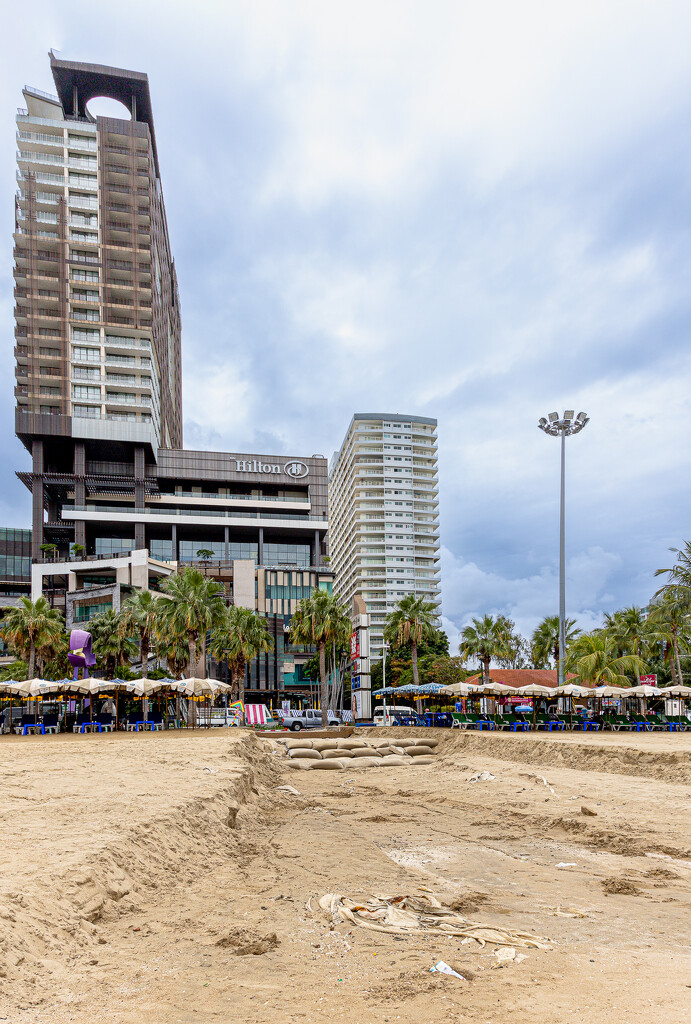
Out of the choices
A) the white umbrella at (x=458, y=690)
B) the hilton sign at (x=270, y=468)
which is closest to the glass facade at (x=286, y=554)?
the hilton sign at (x=270, y=468)

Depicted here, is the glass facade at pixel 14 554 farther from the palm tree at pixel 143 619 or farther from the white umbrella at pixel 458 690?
the white umbrella at pixel 458 690

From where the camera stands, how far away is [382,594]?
425ft

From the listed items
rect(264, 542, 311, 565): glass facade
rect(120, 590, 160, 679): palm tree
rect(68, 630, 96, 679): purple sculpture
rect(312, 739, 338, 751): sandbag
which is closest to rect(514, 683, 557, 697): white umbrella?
rect(312, 739, 338, 751): sandbag

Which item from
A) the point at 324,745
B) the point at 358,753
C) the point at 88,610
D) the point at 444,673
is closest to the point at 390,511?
the point at 444,673

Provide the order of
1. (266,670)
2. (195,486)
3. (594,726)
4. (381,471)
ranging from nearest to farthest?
(594,726), (266,670), (195,486), (381,471)

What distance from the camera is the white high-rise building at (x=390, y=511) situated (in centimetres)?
13112

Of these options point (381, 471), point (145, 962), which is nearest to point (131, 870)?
point (145, 962)

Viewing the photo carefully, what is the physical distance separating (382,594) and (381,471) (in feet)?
79.8

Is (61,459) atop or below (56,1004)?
atop

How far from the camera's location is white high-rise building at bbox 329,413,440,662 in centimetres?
13112

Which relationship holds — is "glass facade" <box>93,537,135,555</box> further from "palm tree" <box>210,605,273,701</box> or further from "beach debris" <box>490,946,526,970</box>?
"beach debris" <box>490,946,526,970</box>

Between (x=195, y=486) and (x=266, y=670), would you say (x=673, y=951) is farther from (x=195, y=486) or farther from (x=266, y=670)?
(x=195, y=486)

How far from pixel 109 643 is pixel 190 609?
12.8 m

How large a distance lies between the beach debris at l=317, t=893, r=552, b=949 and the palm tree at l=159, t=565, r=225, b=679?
118 ft
